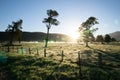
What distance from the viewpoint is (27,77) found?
40.3ft

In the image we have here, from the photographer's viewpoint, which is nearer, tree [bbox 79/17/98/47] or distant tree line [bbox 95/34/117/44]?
tree [bbox 79/17/98/47]

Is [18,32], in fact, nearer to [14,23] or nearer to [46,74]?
[14,23]

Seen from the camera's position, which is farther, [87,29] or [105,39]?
[105,39]

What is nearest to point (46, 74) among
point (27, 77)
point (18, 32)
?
point (27, 77)

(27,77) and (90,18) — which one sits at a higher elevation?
(90,18)

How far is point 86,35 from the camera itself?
205ft

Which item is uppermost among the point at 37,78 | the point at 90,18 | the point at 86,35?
the point at 90,18

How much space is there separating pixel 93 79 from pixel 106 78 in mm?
891

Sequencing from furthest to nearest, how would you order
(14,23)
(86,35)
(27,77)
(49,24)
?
(14,23) → (86,35) → (49,24) → (27,77)

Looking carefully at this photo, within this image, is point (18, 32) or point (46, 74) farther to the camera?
point (18, 32)

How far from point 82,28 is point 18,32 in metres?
30.0

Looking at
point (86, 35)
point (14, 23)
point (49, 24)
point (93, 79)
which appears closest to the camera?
point (93, 79)

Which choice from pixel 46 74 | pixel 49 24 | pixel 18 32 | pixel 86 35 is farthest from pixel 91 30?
pixel 46 74

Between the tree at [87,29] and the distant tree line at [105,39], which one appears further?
the distant tree line at [105,39]
